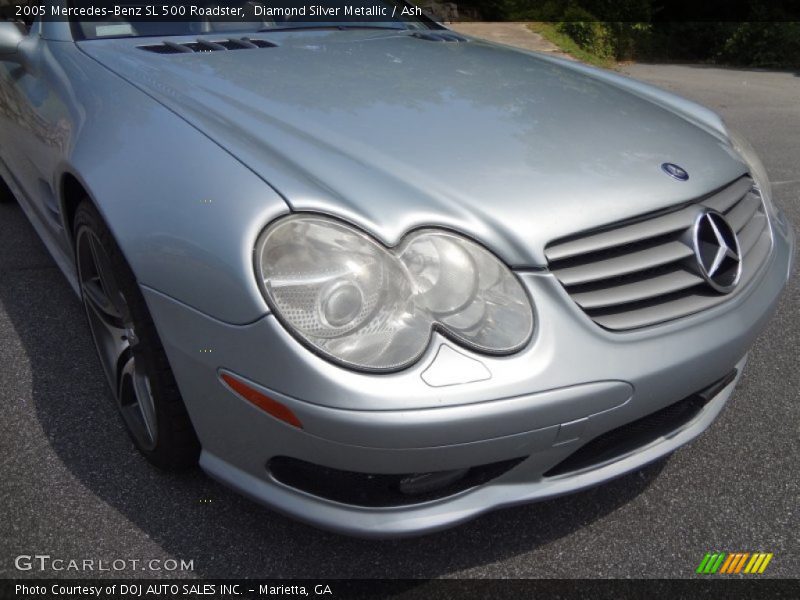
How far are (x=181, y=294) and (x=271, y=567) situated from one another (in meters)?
0.67

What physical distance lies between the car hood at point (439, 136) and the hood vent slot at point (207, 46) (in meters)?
0.05

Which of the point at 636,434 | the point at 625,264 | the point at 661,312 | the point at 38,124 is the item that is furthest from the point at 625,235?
the point at 38,124

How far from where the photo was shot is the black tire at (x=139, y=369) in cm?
156

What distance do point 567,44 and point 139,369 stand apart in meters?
11.9

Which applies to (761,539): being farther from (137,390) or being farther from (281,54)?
(281,54)

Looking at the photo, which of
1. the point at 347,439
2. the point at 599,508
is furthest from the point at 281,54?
the point at 599,508

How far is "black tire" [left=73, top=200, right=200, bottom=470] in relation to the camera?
5.12 feet

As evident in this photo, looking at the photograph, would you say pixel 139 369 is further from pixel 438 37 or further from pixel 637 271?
pixel 438 37

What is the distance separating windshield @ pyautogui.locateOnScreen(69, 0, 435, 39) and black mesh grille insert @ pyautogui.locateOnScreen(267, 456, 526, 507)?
168cm

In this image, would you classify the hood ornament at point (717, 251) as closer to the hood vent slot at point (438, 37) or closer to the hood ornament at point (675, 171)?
the hood ornament at point (675, 171)

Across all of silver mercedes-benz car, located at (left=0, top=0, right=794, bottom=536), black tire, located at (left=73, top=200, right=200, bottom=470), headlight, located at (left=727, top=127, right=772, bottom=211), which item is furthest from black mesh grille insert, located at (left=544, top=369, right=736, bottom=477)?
black tire, located at (left=73, top=200, right=200, bottom=470)

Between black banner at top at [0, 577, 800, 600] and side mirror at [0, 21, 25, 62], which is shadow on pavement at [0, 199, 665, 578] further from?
side mirror at [0, 21, 25, 62]

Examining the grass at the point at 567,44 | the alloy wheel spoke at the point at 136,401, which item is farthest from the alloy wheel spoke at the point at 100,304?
the grass at the point at 567,44

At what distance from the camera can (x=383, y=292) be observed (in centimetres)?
133
